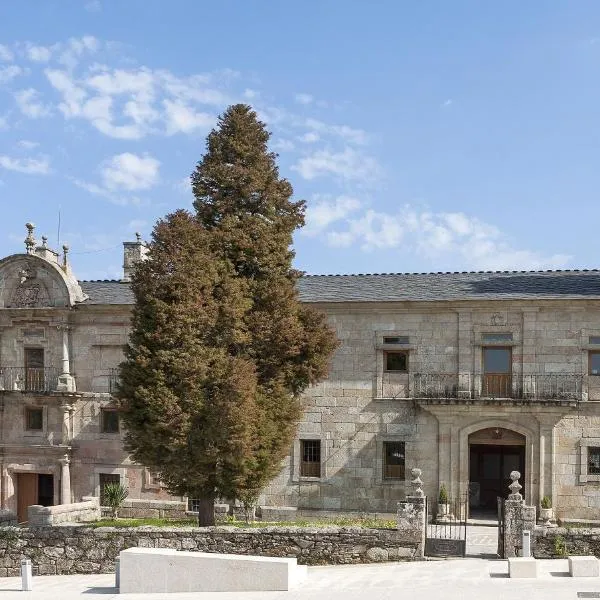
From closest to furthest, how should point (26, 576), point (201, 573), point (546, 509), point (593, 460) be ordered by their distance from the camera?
point (201, 573), point (26, 576), point (546, 509), point (593, 460)

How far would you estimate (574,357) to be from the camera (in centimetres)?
2917

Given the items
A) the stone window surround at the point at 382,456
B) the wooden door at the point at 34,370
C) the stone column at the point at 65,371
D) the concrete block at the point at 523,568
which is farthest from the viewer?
the wooden door at the point at 34,370

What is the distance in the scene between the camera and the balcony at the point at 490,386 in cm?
2903

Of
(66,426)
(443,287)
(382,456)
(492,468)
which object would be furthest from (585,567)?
(66,426)

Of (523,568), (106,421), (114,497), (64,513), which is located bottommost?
(64,513)

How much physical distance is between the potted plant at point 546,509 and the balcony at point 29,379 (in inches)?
710

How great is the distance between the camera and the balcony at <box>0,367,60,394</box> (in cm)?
3316

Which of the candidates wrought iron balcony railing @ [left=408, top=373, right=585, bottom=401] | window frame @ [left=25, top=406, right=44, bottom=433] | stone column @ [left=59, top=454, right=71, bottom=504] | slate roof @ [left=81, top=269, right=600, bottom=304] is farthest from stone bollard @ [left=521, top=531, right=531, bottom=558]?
window frame @ [left=25, top=406, right=44, bottom=433]

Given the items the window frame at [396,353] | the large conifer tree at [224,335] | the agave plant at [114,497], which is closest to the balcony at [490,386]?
the window frame at [396,353]

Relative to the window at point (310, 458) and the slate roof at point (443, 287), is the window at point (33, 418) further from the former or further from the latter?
the window at point (310, 458)

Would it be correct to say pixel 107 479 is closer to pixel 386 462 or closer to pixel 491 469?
pixel 386 462

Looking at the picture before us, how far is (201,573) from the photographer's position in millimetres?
17969

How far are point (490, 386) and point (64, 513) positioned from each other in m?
14.7

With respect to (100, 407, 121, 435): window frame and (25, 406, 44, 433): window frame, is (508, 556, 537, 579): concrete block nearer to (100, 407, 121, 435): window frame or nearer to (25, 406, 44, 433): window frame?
(100, 407, 121, 435): window frame
